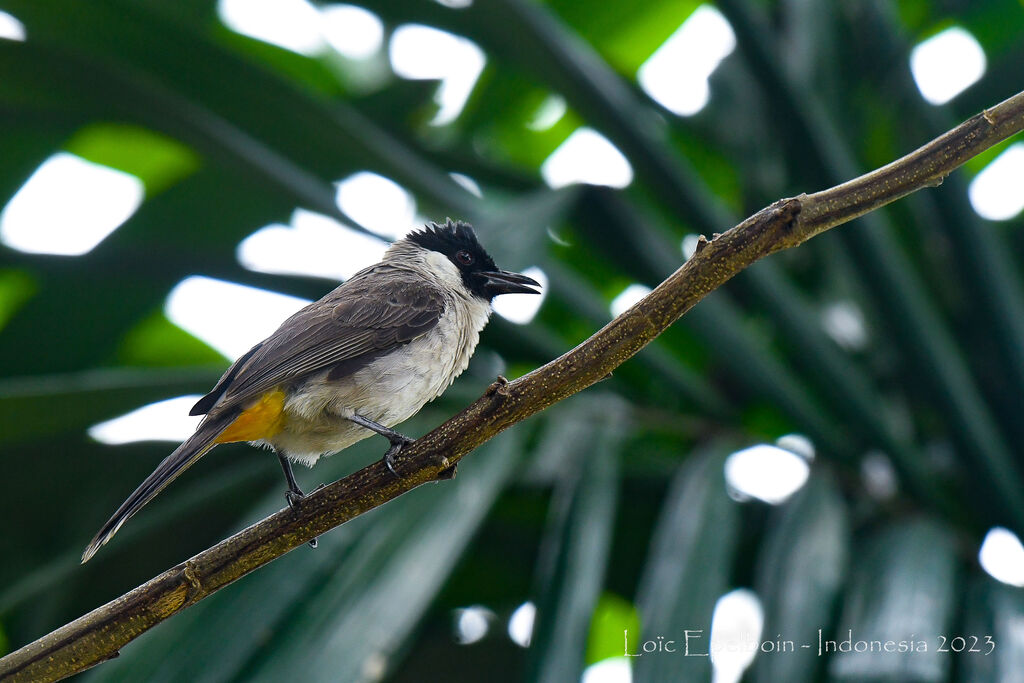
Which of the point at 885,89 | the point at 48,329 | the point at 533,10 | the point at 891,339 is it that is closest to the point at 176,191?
the point at 48,329

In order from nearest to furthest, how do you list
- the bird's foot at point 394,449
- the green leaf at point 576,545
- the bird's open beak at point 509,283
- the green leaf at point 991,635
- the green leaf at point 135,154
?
1. the bird's foot at point 394,449
2. the green leaf at point 576,545
3. the green leaf at point 991,635
4. the bird's open beak at point 509,283
5. the green leaf at point 135,154

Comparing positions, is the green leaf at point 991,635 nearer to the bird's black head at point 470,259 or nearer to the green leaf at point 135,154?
the bird's black head at point 470,259

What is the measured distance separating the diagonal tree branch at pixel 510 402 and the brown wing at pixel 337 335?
1.69 ft

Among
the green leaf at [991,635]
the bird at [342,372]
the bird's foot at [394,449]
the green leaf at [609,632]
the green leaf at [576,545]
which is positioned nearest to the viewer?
the bird's foot at [394,449]

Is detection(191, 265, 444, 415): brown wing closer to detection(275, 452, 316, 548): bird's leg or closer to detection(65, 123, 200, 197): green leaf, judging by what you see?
detection(275, 452, 316, 548): bird's leg

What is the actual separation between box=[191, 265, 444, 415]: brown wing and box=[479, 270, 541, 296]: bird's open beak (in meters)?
0.18

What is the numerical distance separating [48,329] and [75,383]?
3.93 ft

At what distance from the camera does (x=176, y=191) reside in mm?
3789

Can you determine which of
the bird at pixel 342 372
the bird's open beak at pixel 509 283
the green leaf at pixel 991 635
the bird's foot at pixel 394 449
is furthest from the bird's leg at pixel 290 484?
the green leaf at pixel 991 635

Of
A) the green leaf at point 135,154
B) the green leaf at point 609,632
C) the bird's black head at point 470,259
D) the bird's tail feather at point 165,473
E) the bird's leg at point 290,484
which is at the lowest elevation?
the bird's tail feather at point 165,473

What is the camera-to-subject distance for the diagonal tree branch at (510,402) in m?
1.55

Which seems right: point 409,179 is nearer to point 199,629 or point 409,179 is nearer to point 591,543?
point 591,543

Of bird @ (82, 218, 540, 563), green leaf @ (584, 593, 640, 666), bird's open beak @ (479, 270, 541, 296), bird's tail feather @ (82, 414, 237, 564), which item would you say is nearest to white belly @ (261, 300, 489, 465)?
bird @ (82, 218, 540, 563)

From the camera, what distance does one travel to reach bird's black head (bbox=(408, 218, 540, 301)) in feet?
9.01
